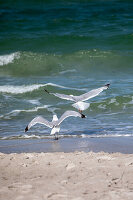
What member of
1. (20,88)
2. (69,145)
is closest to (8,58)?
(20,88)

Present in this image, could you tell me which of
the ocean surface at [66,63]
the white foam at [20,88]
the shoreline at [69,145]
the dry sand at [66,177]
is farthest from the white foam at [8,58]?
the dry sand at [66,177]

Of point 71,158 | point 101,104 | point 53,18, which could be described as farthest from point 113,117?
point 53,18

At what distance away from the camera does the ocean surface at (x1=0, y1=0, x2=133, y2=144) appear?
350 inches

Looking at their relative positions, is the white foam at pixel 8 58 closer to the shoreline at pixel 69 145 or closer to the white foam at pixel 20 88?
the white foam at pixel 20 88

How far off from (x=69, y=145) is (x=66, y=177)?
2.30 metres

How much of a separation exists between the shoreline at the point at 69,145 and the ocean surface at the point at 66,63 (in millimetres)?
299

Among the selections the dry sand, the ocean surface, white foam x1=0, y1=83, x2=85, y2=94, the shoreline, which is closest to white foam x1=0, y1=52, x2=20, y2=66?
the ocean surface

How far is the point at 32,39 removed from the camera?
17656mm

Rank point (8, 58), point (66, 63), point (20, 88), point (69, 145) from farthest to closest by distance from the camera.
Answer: point (8, 58) → point (66, 63) → point (20, 88) → point (69, 145)

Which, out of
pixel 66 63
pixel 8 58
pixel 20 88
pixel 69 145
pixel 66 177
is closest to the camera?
pixel 66 177

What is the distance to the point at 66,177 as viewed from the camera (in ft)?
16.0

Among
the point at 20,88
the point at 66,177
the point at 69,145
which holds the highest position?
the point at 66,177

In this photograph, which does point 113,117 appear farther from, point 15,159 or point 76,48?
point 76,48

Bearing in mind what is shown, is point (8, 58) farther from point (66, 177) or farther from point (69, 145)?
point (66, 177)
